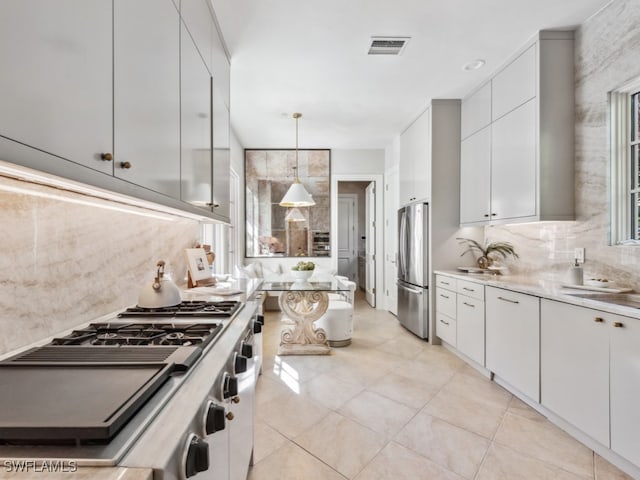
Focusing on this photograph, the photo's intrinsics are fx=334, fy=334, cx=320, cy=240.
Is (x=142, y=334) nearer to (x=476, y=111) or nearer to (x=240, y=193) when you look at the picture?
(x=476, y=111)

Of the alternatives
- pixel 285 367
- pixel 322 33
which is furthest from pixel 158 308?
pixel 322 33

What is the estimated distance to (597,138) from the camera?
241 cm

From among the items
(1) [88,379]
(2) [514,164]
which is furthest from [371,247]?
(1) [88,379]

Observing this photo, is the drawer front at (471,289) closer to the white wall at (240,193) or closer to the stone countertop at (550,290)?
the stone countertop at (550,290)

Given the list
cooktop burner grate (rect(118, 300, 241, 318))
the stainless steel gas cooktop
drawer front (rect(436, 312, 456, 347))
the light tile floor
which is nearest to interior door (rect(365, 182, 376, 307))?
A: drawer front (rect(436, 312, 456, 347))

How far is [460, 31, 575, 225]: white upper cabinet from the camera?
2605 mm

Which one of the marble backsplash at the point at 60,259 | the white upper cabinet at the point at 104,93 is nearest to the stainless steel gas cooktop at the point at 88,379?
the marble backsplash at the point at 60,259

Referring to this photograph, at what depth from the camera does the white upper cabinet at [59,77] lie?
594mm

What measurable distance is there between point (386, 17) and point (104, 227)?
228 cm

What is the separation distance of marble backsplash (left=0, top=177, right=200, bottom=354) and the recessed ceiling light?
117 inches

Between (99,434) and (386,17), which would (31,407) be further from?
(386,17)

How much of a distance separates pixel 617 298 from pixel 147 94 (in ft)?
8.65

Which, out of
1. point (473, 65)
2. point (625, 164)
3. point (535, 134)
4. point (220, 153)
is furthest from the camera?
point (473, 65)

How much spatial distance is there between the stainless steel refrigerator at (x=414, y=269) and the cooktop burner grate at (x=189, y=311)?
283 cm
